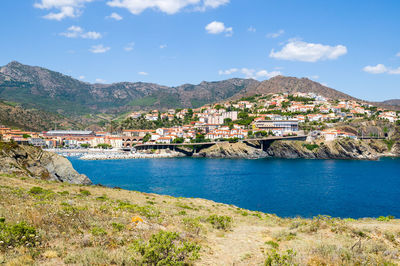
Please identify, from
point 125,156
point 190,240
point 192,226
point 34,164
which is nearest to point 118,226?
point 190,240

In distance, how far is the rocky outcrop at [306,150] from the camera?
3784 inches

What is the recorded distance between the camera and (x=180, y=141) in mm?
118312

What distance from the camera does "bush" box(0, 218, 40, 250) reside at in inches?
279

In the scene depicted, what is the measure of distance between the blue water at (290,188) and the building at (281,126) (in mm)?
47902

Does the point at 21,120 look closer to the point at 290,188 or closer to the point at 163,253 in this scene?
the point at 290,188


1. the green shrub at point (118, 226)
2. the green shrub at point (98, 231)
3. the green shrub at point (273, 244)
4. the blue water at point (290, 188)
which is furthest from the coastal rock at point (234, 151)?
the green shrub at point (98, 231)

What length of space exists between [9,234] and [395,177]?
2837 inches

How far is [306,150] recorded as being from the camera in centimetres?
10069

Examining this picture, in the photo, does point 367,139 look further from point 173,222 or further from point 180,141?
point 173,222

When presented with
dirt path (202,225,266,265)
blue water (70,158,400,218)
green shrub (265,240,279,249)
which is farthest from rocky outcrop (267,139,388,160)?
green shrub (265,240,279,249)

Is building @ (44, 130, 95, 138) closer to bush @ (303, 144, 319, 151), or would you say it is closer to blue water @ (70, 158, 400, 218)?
blue water @ (70, 158, 400, 218)

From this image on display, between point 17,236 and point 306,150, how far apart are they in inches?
4078

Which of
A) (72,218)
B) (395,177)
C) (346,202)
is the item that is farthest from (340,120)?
(72,218)

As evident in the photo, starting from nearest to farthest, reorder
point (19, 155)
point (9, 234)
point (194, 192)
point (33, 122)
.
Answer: point (9, 234)
point (19, 155)
point (194, 192)
point (33, 122)
